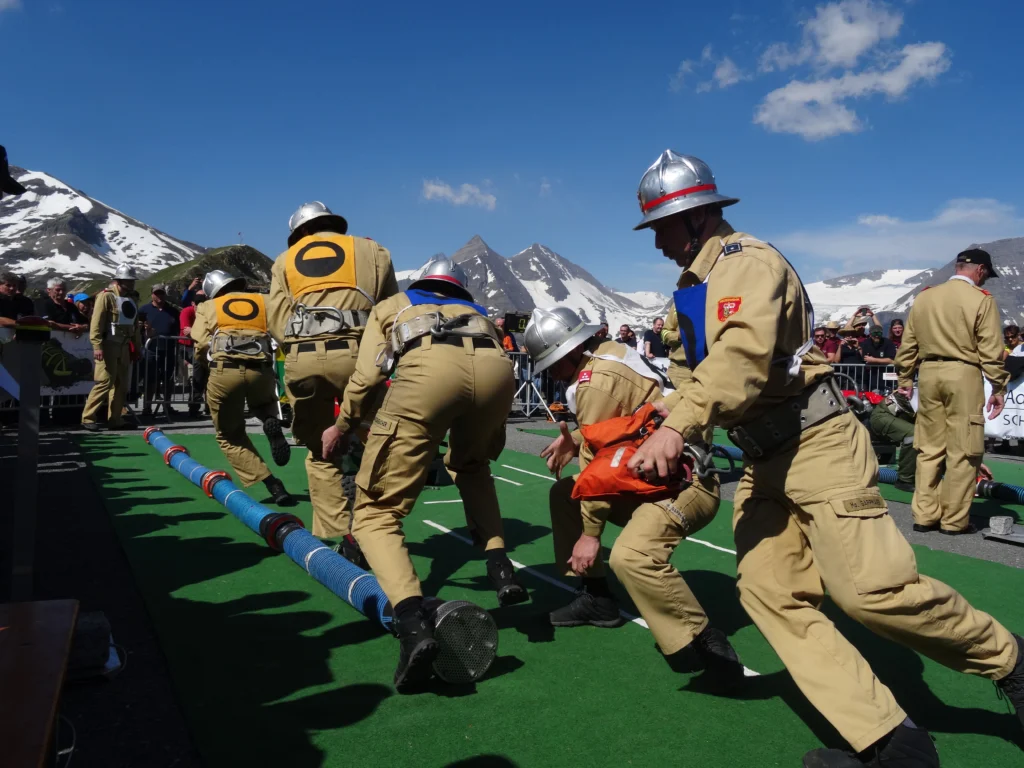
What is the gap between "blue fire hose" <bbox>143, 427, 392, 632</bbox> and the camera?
12.3 ft

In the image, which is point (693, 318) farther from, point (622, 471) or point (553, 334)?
point (553, 334)

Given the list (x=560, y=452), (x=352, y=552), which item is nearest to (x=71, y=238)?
(x=352, y=552)

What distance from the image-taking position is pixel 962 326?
6.09 metres

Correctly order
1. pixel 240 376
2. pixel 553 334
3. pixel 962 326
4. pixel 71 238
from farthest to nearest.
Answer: pixel 71 238
pixel 240 376
pixel 962 326
pixel 553 334

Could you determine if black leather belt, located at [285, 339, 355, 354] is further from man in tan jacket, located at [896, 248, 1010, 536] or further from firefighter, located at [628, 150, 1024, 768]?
man in tan jacket, located at [896, 248, 1010, 536]

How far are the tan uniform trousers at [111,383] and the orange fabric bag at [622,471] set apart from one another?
1002 centimetres

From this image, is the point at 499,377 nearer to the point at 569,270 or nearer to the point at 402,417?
the point at 402,417

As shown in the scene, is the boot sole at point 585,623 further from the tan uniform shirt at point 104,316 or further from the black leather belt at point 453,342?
the tan uniform shirt at point 104,316

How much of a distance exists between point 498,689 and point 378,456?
1100mm

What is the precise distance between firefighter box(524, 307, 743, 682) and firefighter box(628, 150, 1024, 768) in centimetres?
46

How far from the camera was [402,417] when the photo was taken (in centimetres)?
348

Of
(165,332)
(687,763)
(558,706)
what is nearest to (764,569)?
(687,763)

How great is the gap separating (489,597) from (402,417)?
4.81ft

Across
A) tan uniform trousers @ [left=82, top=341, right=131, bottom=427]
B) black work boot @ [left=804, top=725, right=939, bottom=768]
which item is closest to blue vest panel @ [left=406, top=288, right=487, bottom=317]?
black work boot @ [left=804, top=725, right=939, bottom=768]
